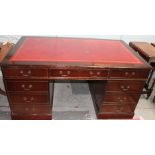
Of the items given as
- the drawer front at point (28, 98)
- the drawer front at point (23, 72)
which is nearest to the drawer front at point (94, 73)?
the drawer front at point (23, 72)

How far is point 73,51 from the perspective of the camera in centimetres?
172

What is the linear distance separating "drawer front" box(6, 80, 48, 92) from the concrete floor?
1.58 ft

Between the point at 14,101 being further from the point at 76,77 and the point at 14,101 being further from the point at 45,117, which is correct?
the point at 76,77


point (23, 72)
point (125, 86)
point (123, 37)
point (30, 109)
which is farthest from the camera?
point (123, 37)

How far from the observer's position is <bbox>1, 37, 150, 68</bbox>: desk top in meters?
1.56

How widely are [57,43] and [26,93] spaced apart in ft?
2.16

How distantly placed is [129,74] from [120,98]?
0.31 m

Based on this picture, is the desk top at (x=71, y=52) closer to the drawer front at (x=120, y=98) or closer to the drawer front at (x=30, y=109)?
the drawer front at (x=120, y=98)

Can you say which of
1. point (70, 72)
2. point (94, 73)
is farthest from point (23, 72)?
point (94, 73)

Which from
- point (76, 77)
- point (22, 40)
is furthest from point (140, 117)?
point (22, 40)

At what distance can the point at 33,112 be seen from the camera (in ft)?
5.94

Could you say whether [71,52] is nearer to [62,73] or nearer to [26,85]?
[62,73]

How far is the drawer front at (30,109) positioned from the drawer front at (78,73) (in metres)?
0.44

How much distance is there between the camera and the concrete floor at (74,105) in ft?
6.43
